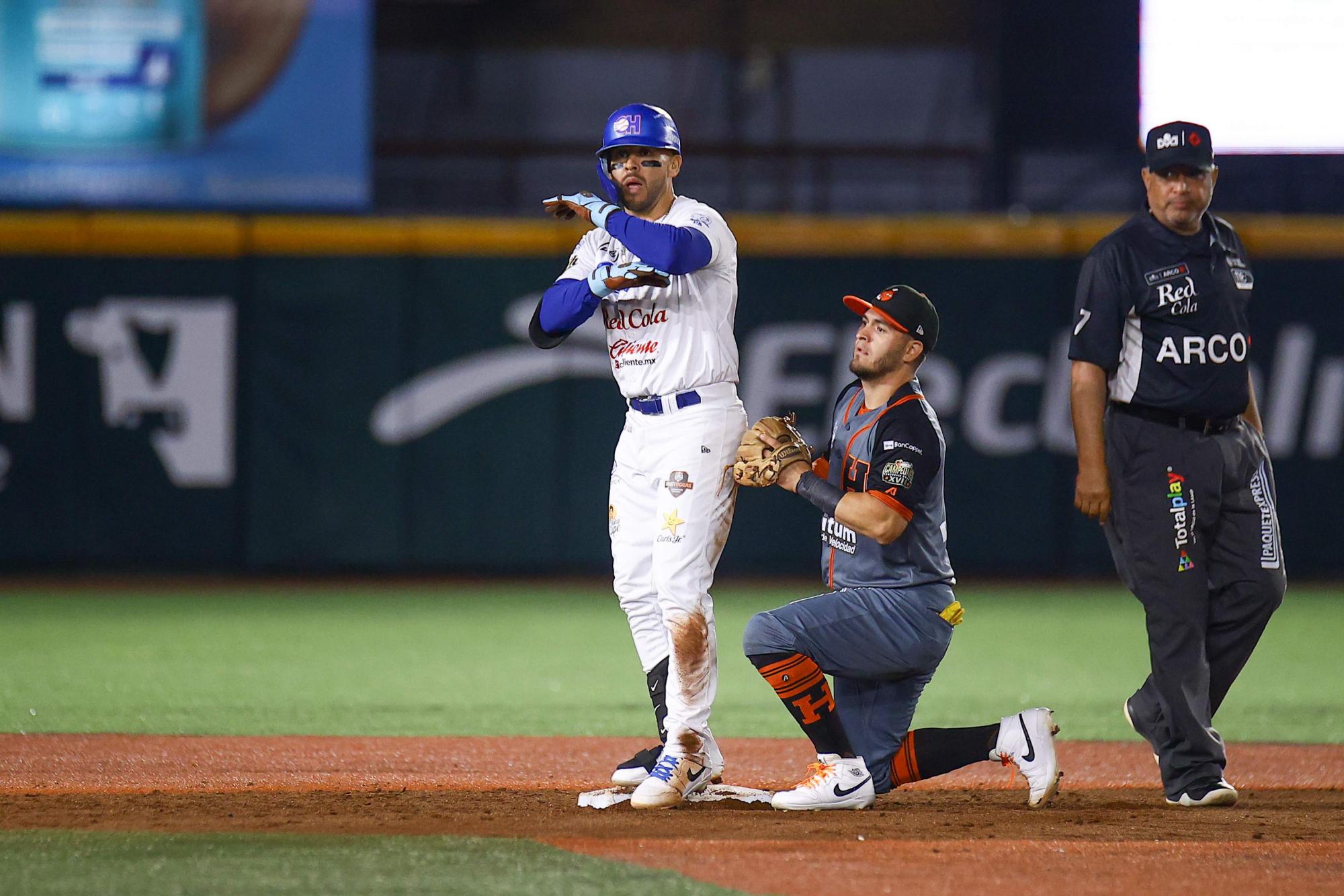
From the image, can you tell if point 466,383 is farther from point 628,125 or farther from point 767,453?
A: point 767,453

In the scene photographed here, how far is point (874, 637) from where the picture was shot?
4559 millimetres

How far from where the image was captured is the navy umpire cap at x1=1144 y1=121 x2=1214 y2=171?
479cm

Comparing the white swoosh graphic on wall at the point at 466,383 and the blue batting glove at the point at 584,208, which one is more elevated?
the blue batting glove at the point at 584,208

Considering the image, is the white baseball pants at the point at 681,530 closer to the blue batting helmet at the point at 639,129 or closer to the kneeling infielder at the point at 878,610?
the kneeling infielder at the point at 878,610

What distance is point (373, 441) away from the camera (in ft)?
40.0

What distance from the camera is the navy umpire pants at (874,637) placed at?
456cm

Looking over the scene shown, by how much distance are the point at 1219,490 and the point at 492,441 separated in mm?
8057

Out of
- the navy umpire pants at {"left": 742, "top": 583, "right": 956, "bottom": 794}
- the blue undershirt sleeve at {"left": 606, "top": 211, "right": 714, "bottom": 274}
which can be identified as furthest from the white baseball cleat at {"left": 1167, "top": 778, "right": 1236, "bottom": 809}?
the blue undershirt sleeve at {"left": 606, "top": 211, "right": 714, "bottom": 274}

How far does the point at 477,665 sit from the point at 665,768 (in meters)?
3.73

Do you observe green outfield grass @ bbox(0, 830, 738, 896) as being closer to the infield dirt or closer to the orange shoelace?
the infield dirt

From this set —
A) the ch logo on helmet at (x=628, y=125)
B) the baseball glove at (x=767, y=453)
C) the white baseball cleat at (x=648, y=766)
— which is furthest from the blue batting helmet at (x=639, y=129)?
the white baseball cleat at (x=648, y=766)

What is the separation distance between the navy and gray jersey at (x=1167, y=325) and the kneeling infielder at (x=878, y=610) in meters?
0.59

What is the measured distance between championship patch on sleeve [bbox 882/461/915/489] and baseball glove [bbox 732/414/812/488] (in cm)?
23

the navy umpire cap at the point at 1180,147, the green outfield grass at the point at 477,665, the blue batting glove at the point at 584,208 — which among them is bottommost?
the green outfield grass at the point at 477,665
